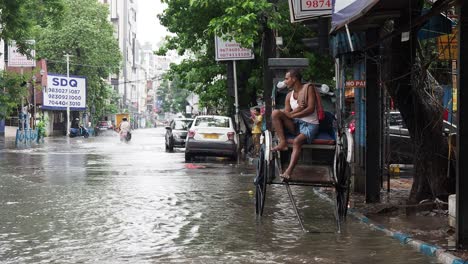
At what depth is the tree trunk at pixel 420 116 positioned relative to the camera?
9.27m

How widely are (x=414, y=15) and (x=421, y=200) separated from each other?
9.71 ft

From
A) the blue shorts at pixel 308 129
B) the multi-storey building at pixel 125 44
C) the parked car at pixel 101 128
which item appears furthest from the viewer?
the multi-storey building at pixel 125 44

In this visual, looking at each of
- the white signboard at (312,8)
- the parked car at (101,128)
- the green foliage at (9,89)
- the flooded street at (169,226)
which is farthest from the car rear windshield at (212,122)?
the parked car at (101,128)

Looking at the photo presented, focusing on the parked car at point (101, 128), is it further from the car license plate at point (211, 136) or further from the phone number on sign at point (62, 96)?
the car license plate at point (211, 136)

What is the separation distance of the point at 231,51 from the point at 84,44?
41.4 meters

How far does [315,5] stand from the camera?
11.5 metres

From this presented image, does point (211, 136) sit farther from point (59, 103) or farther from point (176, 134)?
point (59, 103)

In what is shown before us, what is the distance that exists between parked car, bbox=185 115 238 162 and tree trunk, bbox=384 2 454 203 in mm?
12609

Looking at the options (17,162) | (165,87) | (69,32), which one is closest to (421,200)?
(17,162)

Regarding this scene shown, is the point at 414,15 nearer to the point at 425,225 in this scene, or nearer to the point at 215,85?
the point at 425,225

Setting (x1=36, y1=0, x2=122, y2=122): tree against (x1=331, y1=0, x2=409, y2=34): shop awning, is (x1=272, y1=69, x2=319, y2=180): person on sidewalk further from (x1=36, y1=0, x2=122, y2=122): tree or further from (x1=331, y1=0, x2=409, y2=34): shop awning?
(x1=36, y1=0, x2=122, y2=122): tree

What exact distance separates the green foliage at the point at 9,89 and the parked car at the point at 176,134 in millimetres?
8919

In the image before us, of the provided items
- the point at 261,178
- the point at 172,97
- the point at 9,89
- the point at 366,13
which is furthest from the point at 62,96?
the point at 172,97

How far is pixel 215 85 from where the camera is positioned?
27.8m
